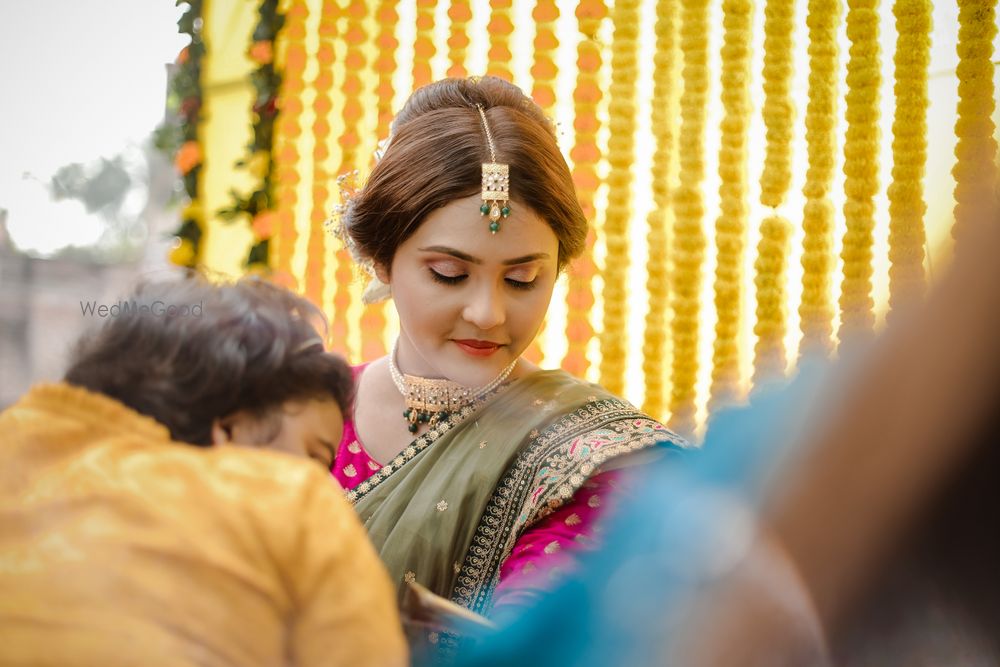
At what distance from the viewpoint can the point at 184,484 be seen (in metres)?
0.69

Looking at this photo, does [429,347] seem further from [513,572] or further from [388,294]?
[513,572]

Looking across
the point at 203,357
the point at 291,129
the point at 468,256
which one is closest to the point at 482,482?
the point at 468,256

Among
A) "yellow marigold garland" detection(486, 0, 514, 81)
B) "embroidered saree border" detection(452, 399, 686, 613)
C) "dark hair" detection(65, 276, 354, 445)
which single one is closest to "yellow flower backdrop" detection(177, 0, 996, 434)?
"yellow marigold garland" detection(486, 0, 514, 81)

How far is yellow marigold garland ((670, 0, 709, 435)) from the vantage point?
1.85m

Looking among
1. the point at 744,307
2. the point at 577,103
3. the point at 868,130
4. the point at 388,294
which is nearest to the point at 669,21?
the point at 577,103

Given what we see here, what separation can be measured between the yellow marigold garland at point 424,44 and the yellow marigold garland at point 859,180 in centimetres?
80

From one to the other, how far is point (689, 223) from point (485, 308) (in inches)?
29.4

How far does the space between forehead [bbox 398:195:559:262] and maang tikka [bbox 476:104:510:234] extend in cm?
1

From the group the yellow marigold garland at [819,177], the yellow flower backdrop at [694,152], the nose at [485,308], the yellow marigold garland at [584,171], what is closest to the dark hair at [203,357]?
the nose at [485,308]

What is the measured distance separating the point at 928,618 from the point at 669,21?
1524 millimetres

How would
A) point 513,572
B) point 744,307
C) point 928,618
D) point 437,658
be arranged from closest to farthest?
point 928,618 < point 437,658 < point 513,572 < point 744,307

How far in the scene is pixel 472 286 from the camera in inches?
51.2

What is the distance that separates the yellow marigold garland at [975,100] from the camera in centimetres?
164

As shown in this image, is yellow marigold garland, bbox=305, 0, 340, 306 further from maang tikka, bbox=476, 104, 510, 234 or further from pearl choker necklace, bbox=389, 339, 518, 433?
maang tikka, bbox=476, 104, 510, 234
